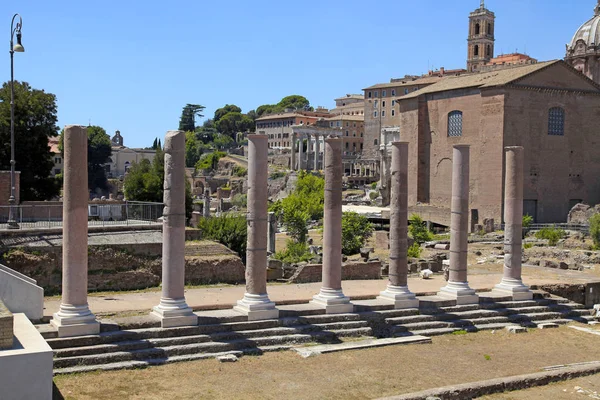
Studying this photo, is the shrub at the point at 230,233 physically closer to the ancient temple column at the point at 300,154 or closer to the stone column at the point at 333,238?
the stone column at the point at 333,238

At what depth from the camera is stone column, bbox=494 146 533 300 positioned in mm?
18969

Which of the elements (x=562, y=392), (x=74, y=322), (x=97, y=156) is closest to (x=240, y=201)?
(x=97, y=156)

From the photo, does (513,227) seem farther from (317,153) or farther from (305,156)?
(305,156)

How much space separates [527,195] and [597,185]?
731cm

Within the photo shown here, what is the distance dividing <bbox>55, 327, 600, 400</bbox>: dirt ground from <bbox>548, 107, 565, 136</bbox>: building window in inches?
1346

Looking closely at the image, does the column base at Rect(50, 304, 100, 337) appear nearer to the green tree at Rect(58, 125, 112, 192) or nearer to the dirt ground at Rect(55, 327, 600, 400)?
the dirt ground at Rect(55, 327, 600, 400)

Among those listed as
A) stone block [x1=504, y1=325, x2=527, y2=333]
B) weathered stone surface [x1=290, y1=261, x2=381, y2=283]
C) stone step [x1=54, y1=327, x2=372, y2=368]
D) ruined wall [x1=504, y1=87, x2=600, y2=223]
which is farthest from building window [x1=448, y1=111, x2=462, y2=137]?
stone step [x1=54, y1=327, x2=372, y2=368]

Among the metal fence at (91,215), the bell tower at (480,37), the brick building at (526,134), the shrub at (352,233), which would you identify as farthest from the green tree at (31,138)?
the bell tower at (480,37)

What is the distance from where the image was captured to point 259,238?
14680 mm

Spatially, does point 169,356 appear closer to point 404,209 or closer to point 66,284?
point 66,284

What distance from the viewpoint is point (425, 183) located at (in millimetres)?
52906

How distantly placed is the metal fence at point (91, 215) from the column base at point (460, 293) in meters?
9.06

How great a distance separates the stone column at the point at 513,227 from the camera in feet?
62.2

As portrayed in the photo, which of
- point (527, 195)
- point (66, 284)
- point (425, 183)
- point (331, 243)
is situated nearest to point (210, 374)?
point (66, 284)
